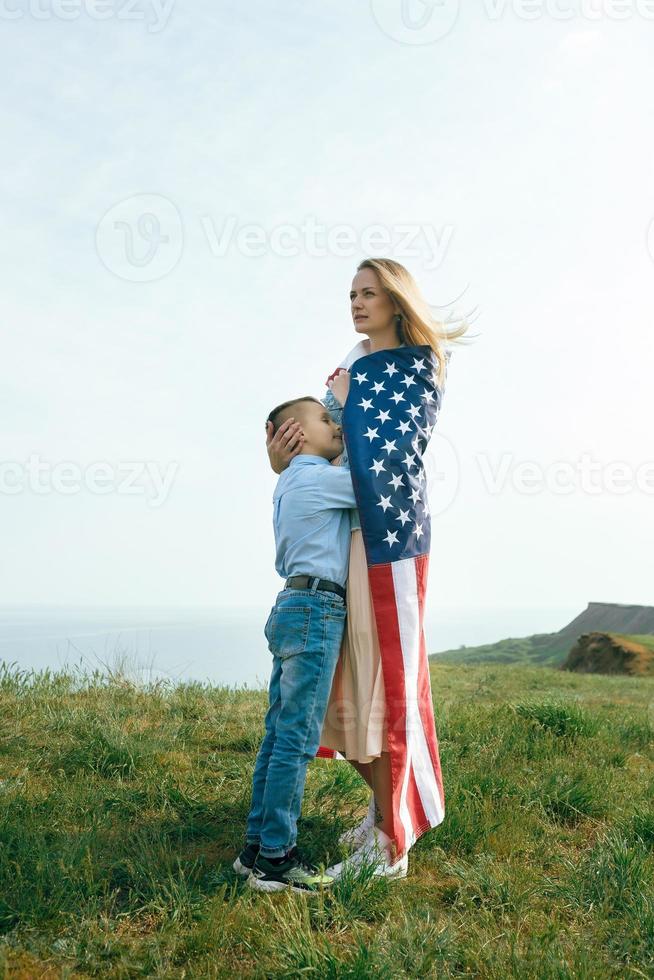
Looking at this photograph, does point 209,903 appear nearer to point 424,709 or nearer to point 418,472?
point 424,709

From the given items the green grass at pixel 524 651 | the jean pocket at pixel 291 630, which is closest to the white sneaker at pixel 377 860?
the jean pocket at pixel 291 630

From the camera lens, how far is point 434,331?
411cm

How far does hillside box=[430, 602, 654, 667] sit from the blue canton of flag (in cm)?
2459

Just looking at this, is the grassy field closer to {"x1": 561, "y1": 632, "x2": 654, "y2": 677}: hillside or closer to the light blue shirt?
the light blue shirt

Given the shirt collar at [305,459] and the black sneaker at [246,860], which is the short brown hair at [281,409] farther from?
the black sneaker at [246,860]

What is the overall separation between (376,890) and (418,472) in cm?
186

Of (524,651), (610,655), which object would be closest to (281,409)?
(610,655)

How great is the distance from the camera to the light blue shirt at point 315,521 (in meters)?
3.65

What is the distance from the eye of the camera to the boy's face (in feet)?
12.7

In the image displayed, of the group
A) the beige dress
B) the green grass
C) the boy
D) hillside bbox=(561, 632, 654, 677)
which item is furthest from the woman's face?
the green grass

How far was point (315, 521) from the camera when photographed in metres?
3.70

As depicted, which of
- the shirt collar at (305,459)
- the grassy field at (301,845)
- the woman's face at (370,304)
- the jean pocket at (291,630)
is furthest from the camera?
the woman's face at (370,304)

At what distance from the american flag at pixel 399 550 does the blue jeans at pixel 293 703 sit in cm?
29

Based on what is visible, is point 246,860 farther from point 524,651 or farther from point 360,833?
point 524,651
